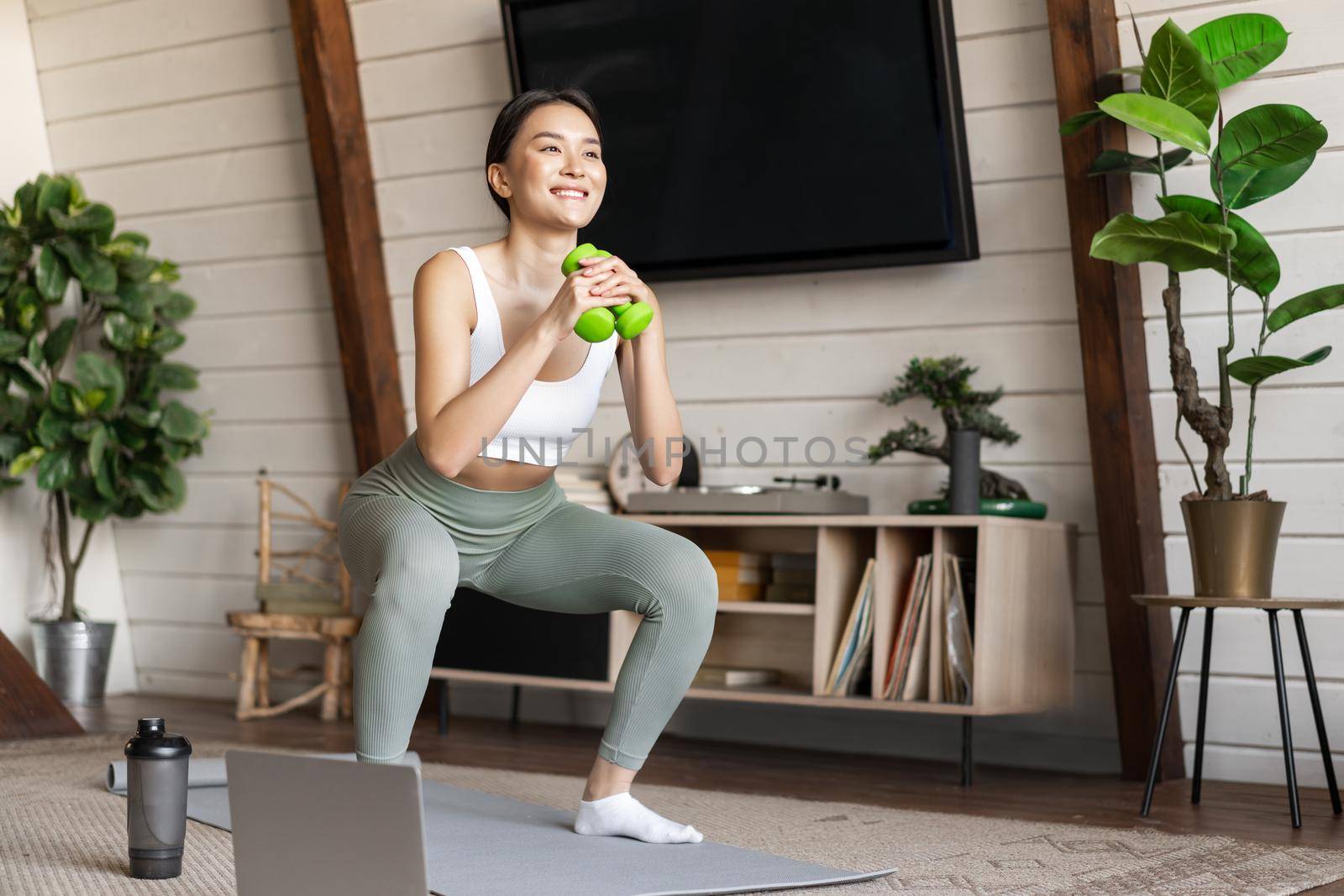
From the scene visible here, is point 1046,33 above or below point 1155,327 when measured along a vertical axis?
above

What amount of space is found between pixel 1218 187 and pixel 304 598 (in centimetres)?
251

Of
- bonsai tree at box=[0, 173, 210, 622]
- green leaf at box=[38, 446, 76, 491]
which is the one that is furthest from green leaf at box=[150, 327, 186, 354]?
green leaf at box=[38, 446, 76, 491]

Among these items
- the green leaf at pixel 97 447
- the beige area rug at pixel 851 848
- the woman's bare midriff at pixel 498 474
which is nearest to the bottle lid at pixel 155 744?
the beige area rug at pixel 851 848

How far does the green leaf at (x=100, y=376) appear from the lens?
3775 mm

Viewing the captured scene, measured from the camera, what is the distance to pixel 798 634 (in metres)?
3.24

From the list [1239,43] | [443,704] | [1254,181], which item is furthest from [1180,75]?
[443,704]

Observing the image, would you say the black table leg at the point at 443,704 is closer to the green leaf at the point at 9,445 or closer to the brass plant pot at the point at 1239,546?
the green leaf at the point at 9,445

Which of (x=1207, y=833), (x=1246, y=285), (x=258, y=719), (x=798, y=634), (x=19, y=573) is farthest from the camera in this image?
(x=19, y=573)

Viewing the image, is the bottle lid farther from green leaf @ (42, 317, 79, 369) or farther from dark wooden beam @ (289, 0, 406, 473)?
green leaf @ (42, 317, 79, 369)

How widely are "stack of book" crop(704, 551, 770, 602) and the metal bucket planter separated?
6.39ft

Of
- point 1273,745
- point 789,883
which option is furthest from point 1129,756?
point 789,883

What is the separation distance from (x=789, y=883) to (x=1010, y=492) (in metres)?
1.33

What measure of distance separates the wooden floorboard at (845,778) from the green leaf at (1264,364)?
766mm

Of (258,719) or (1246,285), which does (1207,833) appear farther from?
(258,719)
